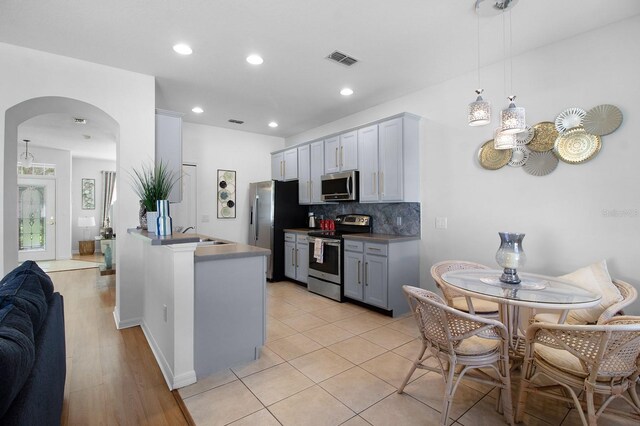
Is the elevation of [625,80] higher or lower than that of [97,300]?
higher

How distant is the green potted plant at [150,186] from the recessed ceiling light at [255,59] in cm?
139

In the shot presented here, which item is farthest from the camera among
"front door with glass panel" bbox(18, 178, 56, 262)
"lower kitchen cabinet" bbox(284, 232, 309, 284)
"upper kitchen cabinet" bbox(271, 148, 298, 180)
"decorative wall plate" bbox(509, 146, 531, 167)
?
"front door with glass panel" bbox(18, 178, 56, 262)

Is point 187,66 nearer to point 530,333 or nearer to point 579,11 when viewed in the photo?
point 579,11

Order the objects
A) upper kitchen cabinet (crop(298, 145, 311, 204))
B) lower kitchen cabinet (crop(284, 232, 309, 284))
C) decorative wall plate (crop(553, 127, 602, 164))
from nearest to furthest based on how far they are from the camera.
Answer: decorative wall plate (crop(553, 127, 602, 164))
lower kitchen cabinet (crop(284, 232, 309, 284))
upper kitchen cabinet (crop(298, 145, 311, 204))

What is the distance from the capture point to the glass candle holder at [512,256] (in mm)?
2145

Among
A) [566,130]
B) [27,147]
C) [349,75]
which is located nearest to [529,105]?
[566,130]

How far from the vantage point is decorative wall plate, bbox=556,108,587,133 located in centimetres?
265

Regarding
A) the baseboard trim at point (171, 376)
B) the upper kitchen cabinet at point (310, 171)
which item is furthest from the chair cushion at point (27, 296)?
the upper kitchen cabinet at point (310, 171)

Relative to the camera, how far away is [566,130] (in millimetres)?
2727

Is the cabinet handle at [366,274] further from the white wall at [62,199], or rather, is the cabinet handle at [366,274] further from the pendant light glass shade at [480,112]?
the white wall at [62,199]

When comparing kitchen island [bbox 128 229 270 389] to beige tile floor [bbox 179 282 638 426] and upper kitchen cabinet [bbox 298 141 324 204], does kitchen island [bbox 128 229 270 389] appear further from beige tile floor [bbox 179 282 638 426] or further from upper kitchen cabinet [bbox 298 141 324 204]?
upper kitchen cabinet [bbox 298 141 324 204]

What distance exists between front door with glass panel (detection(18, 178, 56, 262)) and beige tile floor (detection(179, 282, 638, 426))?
7.62 meters

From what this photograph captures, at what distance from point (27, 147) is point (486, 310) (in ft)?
30.2

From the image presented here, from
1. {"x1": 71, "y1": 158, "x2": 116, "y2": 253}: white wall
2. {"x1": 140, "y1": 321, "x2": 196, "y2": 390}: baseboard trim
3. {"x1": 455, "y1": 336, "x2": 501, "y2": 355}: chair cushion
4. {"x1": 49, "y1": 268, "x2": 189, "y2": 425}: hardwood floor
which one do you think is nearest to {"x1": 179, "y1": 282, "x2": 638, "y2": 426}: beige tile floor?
{"x1": 140, "y1": 321, "x2": 196, "y2": 390}: baseboard trim
